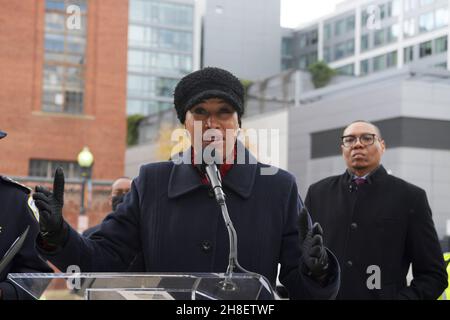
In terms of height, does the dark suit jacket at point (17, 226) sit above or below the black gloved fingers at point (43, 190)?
below

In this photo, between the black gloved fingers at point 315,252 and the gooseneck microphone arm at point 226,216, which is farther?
the black gloved fingers at point 315,252

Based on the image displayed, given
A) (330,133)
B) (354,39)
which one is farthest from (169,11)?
(330,133)

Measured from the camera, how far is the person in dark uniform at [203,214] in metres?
2.84

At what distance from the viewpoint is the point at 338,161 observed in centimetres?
3906

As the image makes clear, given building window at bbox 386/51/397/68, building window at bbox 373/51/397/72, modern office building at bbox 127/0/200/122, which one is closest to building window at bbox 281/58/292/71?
modern office building at bbox 127/0/200/122

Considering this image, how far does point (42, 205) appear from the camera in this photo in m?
2.42

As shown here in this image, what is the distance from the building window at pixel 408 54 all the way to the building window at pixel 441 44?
2.75 metres

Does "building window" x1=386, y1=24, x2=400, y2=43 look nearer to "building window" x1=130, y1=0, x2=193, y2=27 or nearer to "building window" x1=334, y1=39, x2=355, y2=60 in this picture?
"building window" x1=334, y1=39, x2=355, y2=60

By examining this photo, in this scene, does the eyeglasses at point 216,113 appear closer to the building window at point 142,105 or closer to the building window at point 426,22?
the building window at point 426,22

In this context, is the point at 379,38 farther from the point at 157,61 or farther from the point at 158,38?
the point at 157,61

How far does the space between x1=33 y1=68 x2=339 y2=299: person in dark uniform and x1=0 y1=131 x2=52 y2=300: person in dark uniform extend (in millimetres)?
605

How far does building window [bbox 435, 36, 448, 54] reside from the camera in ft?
189

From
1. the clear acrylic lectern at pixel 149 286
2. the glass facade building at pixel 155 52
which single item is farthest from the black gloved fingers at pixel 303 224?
the glass facade building at pixel 155 52
